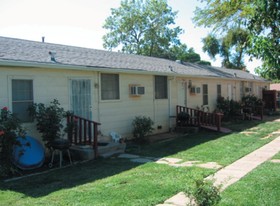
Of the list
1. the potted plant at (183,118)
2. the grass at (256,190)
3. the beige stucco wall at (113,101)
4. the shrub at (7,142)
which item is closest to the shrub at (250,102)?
the beige stucco wall at (113,101)

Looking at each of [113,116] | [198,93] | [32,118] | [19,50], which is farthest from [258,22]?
[198,93]

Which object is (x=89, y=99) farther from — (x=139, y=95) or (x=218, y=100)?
(x=218, y=100)

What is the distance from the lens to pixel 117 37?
142ft

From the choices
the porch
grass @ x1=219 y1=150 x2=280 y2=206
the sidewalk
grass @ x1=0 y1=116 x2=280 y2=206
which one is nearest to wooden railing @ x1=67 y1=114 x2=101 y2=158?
grass @ x1=0 y1=116 x2=280 y2=206

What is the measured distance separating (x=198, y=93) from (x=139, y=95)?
543cm

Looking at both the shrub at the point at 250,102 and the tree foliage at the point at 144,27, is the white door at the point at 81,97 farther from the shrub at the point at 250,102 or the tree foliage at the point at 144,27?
the tree foliage at the point at 144,27

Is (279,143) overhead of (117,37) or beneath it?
beneath

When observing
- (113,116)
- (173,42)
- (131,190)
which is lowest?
(131,190)

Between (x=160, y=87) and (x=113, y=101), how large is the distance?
3202 millimetres

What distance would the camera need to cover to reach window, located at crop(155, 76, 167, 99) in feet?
44.3

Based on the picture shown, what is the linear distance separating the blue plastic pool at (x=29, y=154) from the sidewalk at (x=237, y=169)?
3767 millimetres

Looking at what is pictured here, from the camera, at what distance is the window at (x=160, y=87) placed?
13.5 metres

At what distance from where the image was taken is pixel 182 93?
15406 millimetres

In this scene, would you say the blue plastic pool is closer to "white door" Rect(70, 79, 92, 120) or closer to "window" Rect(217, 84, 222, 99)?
"white door" Rect(70, 79, 92, 120)
